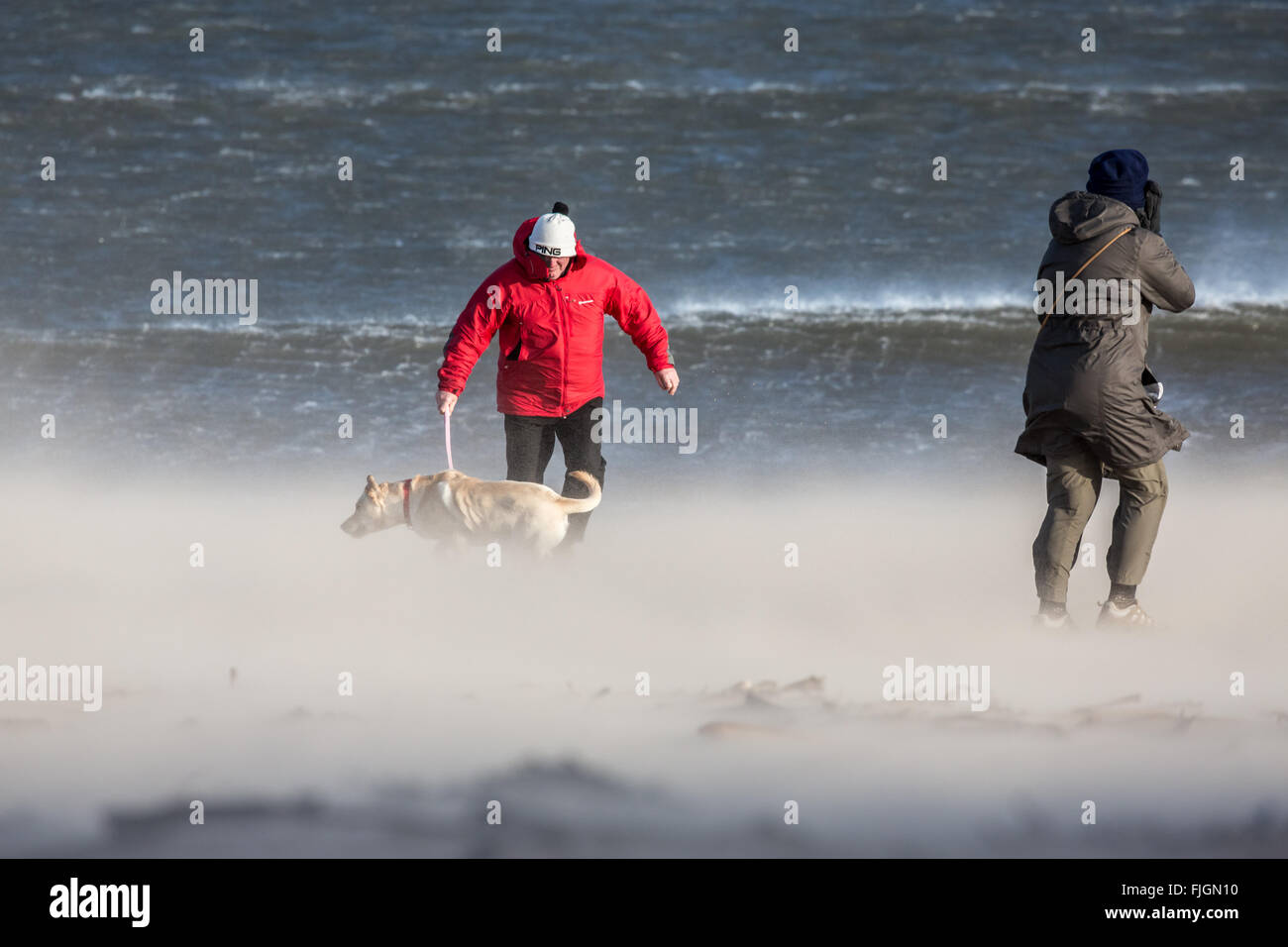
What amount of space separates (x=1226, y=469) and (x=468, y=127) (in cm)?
953

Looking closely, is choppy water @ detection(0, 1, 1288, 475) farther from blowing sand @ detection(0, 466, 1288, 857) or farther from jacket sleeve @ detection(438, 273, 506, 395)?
jacket sleeve @ detection(438, 273, 506, 395)

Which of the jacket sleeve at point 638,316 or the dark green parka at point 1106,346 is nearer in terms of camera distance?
the dark green parka at point 1106,346

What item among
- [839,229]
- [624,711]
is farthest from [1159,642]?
[839,229]

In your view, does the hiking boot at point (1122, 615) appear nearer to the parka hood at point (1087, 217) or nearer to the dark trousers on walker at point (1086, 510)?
the dark trousers on walker at point (1086, 510)

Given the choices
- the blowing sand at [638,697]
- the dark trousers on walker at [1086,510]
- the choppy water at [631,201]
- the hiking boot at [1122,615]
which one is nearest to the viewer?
the blowing sand at [638,697]

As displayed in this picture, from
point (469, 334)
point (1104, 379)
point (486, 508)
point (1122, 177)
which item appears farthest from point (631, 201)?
point (1104, 379)

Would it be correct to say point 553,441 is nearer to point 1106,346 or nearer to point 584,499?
point 584,499

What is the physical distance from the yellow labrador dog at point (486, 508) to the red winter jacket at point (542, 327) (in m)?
0.37

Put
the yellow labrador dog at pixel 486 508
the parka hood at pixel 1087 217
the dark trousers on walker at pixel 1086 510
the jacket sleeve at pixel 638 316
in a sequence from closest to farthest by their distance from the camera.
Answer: the parka hood at pixel 1087 217
the dark trousers on walker at pixel 1086 510
the yellow labrador dog at pixel 486 508
the jacket sleeve at pixel 638 316

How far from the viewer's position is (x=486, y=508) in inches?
236

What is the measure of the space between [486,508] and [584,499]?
0.42 meters

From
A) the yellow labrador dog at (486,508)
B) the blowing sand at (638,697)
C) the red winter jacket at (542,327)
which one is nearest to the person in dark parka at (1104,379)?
the blowing sand at (638,697)

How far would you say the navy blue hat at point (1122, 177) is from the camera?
5.28 m

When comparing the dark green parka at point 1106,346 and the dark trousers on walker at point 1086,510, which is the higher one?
the dark green parka at point 1106,346
